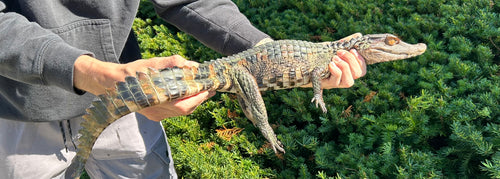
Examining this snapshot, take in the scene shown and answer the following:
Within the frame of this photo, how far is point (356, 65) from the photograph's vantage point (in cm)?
248

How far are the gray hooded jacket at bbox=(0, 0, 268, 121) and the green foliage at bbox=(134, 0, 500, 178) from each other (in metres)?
1.04

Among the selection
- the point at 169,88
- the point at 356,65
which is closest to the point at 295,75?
the point at 356,65

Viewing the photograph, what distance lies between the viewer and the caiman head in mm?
2617

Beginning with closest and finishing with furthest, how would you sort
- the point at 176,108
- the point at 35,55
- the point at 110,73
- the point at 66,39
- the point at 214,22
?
the point at 35,55 → the point at 110,73 → the point at 176,108 → the point at 66,39 → the point at 214,22

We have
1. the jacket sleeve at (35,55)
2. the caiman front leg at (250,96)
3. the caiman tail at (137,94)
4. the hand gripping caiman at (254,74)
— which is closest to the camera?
the jacket sleeve at (35,55)

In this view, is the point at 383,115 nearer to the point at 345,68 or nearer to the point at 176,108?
the point at 345,68

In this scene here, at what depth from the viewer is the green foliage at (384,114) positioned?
260 centimetres

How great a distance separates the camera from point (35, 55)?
1.67 m

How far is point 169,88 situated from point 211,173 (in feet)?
4.37

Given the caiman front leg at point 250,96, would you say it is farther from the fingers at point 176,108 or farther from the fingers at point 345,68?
the fingers at point 345,68

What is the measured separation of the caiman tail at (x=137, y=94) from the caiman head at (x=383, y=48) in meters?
1.16

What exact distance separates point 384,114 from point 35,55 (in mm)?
2254

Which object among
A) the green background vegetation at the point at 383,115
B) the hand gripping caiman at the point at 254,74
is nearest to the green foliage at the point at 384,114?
the green background vegetation at the point at 383,115

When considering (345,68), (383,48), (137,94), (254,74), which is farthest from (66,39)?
(383,48)
